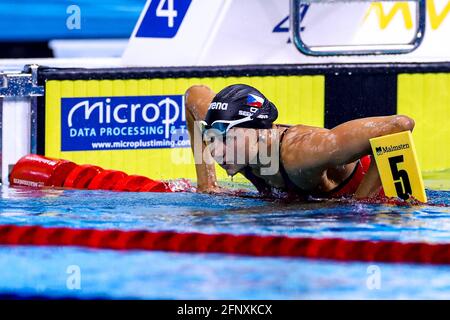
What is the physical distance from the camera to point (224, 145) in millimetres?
3982

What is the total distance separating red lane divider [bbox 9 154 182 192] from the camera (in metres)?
4.86

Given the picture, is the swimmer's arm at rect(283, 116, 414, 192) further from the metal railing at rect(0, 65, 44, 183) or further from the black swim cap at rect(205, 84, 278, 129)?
the metal railing at rect(0, 65, 44, 183)

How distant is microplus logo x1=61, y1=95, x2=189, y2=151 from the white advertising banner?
0.27 m

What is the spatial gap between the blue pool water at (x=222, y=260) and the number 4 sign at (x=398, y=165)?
87 millimetres

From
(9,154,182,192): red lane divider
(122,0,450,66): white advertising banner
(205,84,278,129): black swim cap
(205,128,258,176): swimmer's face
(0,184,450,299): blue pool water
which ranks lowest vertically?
(0,184,450,299): blue pool water

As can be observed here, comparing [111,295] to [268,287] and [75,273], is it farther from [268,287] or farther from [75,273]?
[268,287]

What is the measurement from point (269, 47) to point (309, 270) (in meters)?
2.45

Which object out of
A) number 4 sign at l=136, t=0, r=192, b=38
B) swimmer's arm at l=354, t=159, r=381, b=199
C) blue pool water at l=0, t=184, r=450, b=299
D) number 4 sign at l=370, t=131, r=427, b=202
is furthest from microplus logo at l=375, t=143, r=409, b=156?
number 4 sign at l=136, t=0, r=192, b=38

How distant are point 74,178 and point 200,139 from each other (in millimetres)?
662

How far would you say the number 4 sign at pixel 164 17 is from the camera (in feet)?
18.3

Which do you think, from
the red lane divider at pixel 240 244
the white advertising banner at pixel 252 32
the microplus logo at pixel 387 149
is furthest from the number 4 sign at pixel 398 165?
the white advertising banner at pixel 252 32

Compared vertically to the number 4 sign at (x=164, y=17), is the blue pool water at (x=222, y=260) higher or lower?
lower

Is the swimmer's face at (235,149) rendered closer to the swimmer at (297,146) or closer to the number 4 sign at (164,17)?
the swimmer at (297,146)

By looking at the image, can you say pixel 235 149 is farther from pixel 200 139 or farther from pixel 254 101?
pixel 200 139
